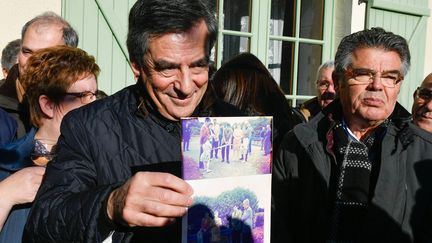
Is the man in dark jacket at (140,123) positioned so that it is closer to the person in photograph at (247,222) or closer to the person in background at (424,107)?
the person in photograph at (247,222)

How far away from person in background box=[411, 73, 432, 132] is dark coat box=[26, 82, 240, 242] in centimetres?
191

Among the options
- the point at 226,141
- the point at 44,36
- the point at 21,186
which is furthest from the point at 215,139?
the point at 44,36

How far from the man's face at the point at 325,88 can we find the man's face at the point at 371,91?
1916mm

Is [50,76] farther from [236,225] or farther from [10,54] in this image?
[10,54]

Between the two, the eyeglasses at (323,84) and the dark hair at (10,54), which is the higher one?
the dark hair at (10,54)

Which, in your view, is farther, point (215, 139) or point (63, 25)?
point (63, 25)

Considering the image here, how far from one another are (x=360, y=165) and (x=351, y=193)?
0.12 metres

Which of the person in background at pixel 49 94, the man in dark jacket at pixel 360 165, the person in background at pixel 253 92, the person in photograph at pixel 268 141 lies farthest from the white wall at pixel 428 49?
the person in photograph at pixel 268 141

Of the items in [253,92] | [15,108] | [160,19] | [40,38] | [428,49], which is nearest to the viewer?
[160,19]

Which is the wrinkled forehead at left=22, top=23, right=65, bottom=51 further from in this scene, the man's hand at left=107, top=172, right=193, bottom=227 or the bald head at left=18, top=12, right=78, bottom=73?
the man's hand at left=107, top=172, right=193, bottom=227

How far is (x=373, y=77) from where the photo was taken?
2.31 meters

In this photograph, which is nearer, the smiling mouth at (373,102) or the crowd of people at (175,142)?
the crowd of people at (175,142)

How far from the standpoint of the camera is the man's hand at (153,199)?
48.4 inches

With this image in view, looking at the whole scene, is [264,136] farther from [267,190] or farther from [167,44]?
[167,44]
